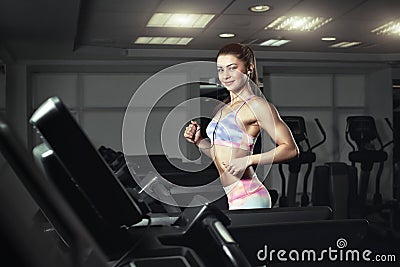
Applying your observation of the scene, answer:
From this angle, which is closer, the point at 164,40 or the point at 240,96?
the point at 240,96

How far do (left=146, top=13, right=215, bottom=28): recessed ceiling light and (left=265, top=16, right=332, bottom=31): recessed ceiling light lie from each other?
542mm

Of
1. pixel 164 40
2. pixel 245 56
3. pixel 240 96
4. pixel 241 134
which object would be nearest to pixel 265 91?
pixel 164 40

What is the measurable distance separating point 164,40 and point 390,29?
1.88 meters

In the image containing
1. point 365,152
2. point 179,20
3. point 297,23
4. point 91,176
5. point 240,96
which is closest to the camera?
point 91,176

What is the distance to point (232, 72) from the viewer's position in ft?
7.18

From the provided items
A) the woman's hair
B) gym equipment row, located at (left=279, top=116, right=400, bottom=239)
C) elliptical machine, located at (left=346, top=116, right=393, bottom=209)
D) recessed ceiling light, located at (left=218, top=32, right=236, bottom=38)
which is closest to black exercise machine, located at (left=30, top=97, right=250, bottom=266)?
the woman's hair

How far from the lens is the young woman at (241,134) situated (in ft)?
6.39

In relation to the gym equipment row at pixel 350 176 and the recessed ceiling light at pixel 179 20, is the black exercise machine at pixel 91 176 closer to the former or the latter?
the recessed ceiling light at pixel 179 20

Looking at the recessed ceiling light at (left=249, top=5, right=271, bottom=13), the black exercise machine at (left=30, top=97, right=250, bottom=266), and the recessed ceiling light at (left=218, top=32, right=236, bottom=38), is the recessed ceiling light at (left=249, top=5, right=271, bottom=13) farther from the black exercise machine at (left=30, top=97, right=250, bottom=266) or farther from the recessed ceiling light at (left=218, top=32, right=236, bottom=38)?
the black exercise machine at (left=30, top=97, right=250, bottom=266)

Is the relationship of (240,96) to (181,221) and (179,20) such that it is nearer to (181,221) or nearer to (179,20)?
(181,221)

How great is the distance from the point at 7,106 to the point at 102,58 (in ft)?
3.00

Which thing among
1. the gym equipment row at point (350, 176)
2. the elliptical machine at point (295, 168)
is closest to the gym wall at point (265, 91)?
the gym equipment row at point (350, 176)

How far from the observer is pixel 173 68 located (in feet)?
16.6

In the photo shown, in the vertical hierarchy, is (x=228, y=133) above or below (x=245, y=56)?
below
